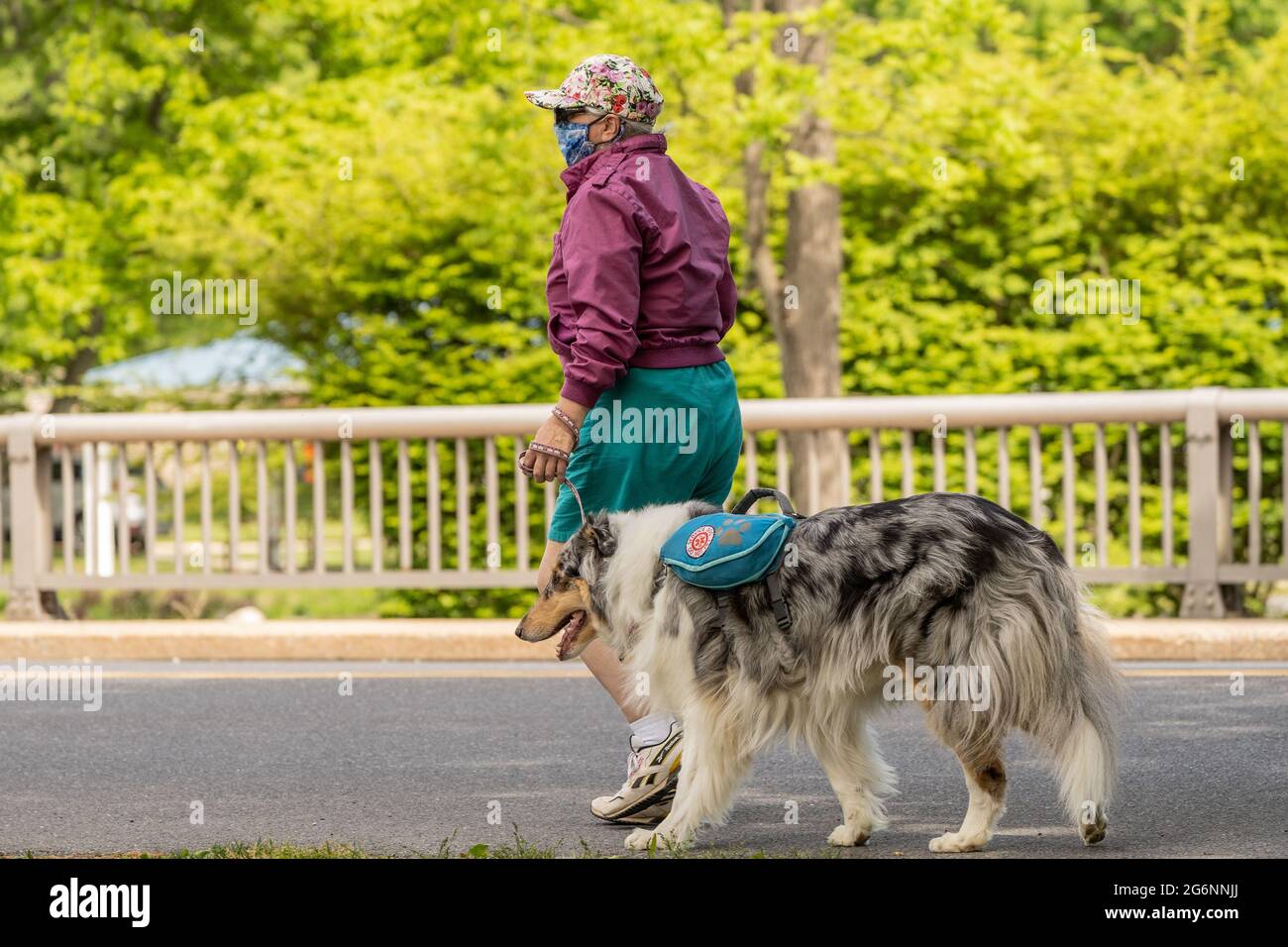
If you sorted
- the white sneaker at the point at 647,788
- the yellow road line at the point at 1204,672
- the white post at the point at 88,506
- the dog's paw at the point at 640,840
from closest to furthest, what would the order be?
the dog's paw at the point at 640,840 → the white sneaker at the point at 647,788 → the yellow road line at the point at 1204,672 → the white post at the point at 88,506

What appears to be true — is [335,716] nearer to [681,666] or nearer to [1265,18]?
[681,666]

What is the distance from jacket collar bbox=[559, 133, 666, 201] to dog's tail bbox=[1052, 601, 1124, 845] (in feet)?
5.93

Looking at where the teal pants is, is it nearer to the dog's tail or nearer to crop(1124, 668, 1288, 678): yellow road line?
the dog's tail

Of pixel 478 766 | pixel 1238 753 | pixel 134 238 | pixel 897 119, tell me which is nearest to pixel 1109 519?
pixel 897 119

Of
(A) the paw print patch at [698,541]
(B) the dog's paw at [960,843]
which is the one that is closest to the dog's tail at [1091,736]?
(B) the dog's paw at [960,843]

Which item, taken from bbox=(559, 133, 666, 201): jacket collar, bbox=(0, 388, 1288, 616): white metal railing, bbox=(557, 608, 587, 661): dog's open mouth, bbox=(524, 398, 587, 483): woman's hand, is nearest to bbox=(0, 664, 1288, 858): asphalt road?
bbox=(557, 608, 587, 661): dog's open mouth

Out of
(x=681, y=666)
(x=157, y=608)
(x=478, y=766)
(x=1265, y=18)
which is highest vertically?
(x=1265, y=18)

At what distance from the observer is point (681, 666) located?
4.82 meters

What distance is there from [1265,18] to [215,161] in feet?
50.1

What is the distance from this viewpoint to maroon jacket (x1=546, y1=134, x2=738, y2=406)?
499 cm

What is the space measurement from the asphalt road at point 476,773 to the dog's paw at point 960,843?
0.29 feet

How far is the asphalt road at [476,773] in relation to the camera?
5070 millimetres

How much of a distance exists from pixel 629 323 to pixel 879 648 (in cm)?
115

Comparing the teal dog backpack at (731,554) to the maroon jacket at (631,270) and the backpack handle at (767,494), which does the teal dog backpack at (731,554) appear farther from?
the maroon jacket at (631,270)
